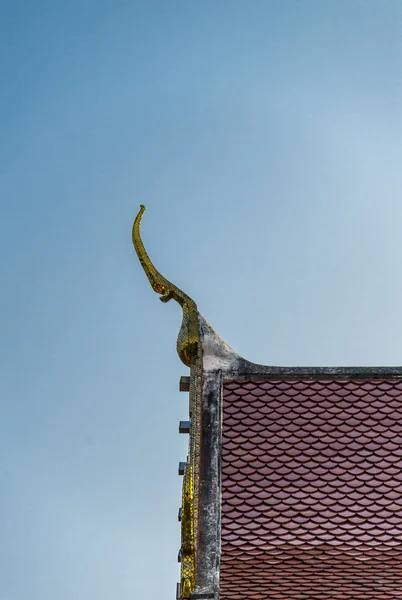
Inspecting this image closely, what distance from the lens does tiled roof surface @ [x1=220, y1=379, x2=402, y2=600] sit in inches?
373

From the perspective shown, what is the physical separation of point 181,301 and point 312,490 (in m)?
2.49

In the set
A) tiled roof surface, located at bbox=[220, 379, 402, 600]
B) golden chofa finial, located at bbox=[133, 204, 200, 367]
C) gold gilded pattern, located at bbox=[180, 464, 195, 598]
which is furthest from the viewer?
golden chofa finial, located at bbox=[133, 204, 200, 367]

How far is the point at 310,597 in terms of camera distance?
9055 mm

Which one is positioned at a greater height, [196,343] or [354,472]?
[196,343]

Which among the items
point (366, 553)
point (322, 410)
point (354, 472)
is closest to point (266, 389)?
point (322, 410)

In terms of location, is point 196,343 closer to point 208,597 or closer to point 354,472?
point 354,472

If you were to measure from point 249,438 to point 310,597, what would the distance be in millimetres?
2110

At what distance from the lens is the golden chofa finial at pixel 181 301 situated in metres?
11.2

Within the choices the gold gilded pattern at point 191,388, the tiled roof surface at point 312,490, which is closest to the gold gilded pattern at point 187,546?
the gold gilded pattern at point 191,388

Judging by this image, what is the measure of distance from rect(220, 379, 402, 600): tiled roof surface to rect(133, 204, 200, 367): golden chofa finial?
1.89ft

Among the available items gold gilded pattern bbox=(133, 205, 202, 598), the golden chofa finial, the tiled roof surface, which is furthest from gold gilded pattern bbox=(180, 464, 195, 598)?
the golden chofa finial

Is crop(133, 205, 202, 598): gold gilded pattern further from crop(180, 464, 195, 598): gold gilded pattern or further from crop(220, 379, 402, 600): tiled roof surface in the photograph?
crop(220, 379, 402, 600): tiled roof surface

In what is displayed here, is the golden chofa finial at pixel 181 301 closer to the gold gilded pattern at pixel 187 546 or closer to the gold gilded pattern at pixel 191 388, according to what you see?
the gold gilded pattern at pixel 191 388

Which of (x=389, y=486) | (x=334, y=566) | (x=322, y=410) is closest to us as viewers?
(x=334, y=566)
